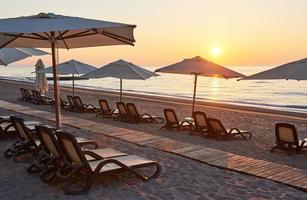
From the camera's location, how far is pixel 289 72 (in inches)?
273

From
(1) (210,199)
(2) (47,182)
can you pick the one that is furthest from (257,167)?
(2) (47,182)

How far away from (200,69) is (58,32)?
17.5ft

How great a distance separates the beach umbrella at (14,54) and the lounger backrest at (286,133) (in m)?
6.68

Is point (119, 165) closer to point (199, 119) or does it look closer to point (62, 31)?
point (62, 31)

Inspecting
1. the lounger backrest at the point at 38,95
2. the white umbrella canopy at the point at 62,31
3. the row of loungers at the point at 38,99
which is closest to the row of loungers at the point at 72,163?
the white umbrella canopy at the point at 62,31

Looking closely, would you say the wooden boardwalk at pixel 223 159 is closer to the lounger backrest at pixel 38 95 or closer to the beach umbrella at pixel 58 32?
the beach umbrella at pixel 58 32

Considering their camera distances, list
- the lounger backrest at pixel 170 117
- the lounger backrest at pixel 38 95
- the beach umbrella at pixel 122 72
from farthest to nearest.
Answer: the lounger backrest at pixel 38 95 → the beach umbrella at pixel 122 72 → the lounger backrest at pixel 170 117

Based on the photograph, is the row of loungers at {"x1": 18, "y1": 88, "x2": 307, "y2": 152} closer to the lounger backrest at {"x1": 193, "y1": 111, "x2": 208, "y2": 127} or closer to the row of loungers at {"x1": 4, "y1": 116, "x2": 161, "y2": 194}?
the lounger backrest at {"x1": 193, "y1": 111, "x2": 208, "y2": 127}

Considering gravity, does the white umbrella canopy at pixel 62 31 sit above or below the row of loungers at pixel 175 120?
above

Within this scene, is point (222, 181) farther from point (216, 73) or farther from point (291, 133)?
point (216, 73)

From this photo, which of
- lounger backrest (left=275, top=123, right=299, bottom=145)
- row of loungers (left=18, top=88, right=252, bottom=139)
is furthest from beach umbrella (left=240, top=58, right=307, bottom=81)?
row of loungers (left=18, top=88, right=252, bottom=139)

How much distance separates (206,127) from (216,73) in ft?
5.20

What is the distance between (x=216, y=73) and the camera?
11.1 meters

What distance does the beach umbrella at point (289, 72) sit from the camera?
22.0 ft
